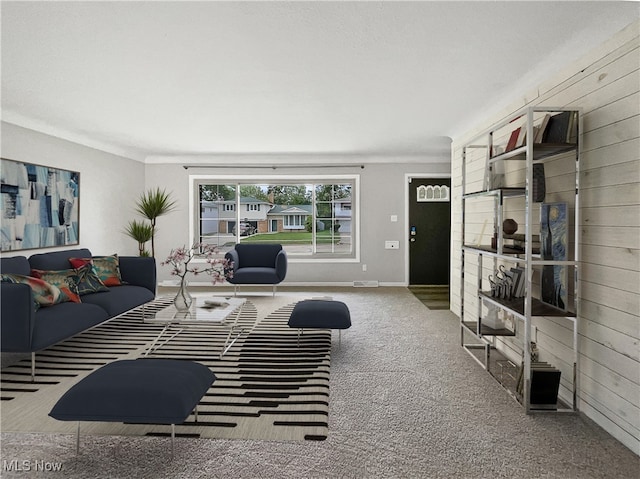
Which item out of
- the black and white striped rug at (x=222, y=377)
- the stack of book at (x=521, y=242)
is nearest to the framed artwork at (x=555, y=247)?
the stack of book at (x=521, y=242)

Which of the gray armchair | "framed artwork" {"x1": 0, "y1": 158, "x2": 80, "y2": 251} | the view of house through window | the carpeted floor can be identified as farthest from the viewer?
the view of house through window

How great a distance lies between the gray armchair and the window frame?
0.97 meters

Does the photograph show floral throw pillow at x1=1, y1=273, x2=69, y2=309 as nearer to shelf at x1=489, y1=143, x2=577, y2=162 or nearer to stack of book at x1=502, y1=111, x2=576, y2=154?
shelf at x1=489, y1=143, x2=577, y2=162

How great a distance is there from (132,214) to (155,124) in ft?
8.61

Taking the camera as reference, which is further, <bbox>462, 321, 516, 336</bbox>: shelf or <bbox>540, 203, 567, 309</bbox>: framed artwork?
<bbox>462, 321, 516, 336</bbox>: shelf

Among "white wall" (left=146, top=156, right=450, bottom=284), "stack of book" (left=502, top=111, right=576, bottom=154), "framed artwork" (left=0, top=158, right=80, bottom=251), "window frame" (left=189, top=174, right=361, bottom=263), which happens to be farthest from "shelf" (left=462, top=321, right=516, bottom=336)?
"framed artwork" (left=0, top=158, right=80, bottom=251)

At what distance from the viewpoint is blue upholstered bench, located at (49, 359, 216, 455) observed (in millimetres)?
2074

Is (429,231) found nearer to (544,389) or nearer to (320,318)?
(320,318)

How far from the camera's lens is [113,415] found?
207 centimetres

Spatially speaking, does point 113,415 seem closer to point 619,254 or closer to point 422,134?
point 619,254

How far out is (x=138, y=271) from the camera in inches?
203

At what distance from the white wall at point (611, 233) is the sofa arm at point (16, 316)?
12.9ft

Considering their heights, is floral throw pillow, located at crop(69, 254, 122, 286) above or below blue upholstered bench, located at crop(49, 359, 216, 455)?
above

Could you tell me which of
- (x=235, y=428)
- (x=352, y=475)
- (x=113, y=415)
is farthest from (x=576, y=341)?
(x=113, y=415)
